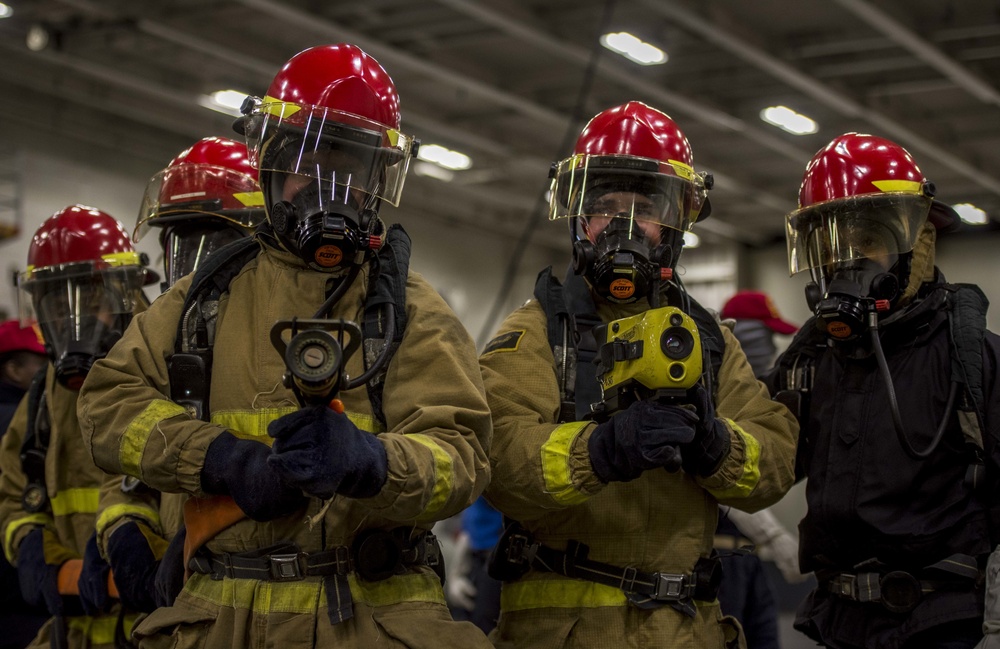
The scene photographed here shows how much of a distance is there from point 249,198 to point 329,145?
0.99m

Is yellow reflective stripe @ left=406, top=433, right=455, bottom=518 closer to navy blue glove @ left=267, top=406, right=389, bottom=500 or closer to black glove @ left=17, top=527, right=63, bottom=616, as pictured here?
navy blue glove @ left=267, top=406, right=389, bottom=500

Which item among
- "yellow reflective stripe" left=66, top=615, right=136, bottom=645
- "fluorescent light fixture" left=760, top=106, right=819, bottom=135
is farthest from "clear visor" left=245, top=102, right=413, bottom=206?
"fluorescent light fixture" left=760, top=106, right=819, bottom=135

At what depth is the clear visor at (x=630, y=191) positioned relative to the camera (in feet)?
9.15

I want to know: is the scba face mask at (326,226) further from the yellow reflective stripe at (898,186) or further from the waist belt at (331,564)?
the yellow reflective stripe at (898,186)

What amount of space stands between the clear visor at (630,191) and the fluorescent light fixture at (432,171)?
10.6m

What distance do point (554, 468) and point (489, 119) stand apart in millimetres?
10126

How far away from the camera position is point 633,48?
9.15 meters

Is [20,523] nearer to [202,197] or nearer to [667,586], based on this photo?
[202,197]

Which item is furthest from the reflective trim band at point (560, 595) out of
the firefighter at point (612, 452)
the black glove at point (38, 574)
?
the black glove at point (38, 574)

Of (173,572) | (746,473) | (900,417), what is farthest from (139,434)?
(900,417)

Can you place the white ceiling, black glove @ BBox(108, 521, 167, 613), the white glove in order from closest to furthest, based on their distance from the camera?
black glove @ BBox(108, 521, 167, 613) < the white glove < the white ceiling

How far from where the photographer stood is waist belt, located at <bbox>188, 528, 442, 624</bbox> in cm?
212

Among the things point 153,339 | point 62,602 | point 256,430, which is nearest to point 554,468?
point 256,430

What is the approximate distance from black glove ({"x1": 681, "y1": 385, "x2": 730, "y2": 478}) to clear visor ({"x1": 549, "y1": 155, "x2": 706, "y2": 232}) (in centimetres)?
54
